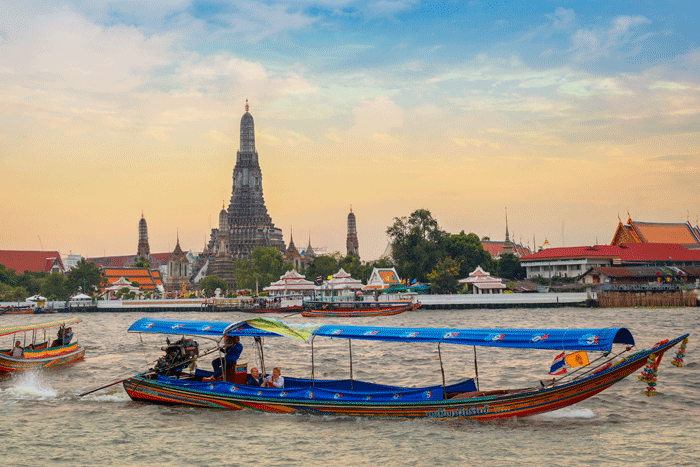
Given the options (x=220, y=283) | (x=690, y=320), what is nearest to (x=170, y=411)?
(x=690, y=320)

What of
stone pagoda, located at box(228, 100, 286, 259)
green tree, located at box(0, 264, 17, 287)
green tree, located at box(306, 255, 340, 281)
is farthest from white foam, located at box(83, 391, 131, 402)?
stone pagoda, located at box(228, 100, 286, 259)

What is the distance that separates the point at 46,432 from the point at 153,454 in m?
4.08

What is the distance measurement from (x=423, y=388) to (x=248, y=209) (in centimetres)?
11191

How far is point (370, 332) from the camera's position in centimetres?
1803

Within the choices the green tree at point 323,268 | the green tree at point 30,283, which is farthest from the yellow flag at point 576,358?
the green tree at point 30,283

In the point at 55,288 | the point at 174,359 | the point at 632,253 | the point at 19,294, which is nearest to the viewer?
the point at 174,359

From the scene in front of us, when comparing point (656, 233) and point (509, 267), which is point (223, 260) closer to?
point (509, 267)

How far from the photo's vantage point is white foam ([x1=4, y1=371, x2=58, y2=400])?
76.1 ft

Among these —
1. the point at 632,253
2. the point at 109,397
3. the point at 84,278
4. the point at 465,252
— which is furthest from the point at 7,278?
the point at 109,397

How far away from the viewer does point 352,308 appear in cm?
6444

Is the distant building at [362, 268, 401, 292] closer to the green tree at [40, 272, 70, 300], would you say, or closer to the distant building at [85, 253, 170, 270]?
the green tree at [40, 272, 70, 300]

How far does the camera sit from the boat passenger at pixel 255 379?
63.0ft

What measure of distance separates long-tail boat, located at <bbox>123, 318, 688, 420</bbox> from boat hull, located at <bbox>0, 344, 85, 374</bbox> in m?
9.07

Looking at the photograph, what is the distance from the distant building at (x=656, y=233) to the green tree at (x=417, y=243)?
2742cm
